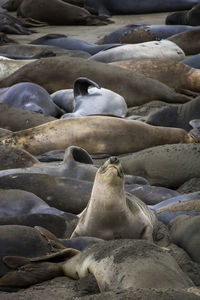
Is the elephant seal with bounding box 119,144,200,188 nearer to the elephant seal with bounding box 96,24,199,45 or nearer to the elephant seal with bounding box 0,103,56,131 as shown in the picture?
the elephant seal with bounding box 0,103,56,131

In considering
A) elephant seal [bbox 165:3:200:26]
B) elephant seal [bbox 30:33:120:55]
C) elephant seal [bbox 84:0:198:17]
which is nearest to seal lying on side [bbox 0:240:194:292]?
elephant seal [bbox 30:33:120:55]

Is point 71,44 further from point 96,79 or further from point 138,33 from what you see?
point 96,79

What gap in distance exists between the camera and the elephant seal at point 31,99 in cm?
684

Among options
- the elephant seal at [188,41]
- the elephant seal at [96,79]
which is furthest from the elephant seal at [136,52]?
the elephant seal at [96,79]

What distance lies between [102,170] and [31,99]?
3.65 meters

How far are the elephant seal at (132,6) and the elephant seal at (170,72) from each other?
678 centimetres

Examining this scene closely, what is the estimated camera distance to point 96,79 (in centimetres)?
758

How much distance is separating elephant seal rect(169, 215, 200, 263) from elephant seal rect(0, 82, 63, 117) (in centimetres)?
347

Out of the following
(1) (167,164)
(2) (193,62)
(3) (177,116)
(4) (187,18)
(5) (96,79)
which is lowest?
(4) (187,18)

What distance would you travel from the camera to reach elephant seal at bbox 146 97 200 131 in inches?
247

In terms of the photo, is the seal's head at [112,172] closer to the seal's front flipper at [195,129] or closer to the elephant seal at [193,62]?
the seal's front flipper at [195,129]

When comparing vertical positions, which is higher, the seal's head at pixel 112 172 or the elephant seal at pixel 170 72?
the seal's head at pixel 112 172

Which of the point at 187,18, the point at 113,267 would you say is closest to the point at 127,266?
the point at 113,267

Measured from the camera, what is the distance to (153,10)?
15023 mm
